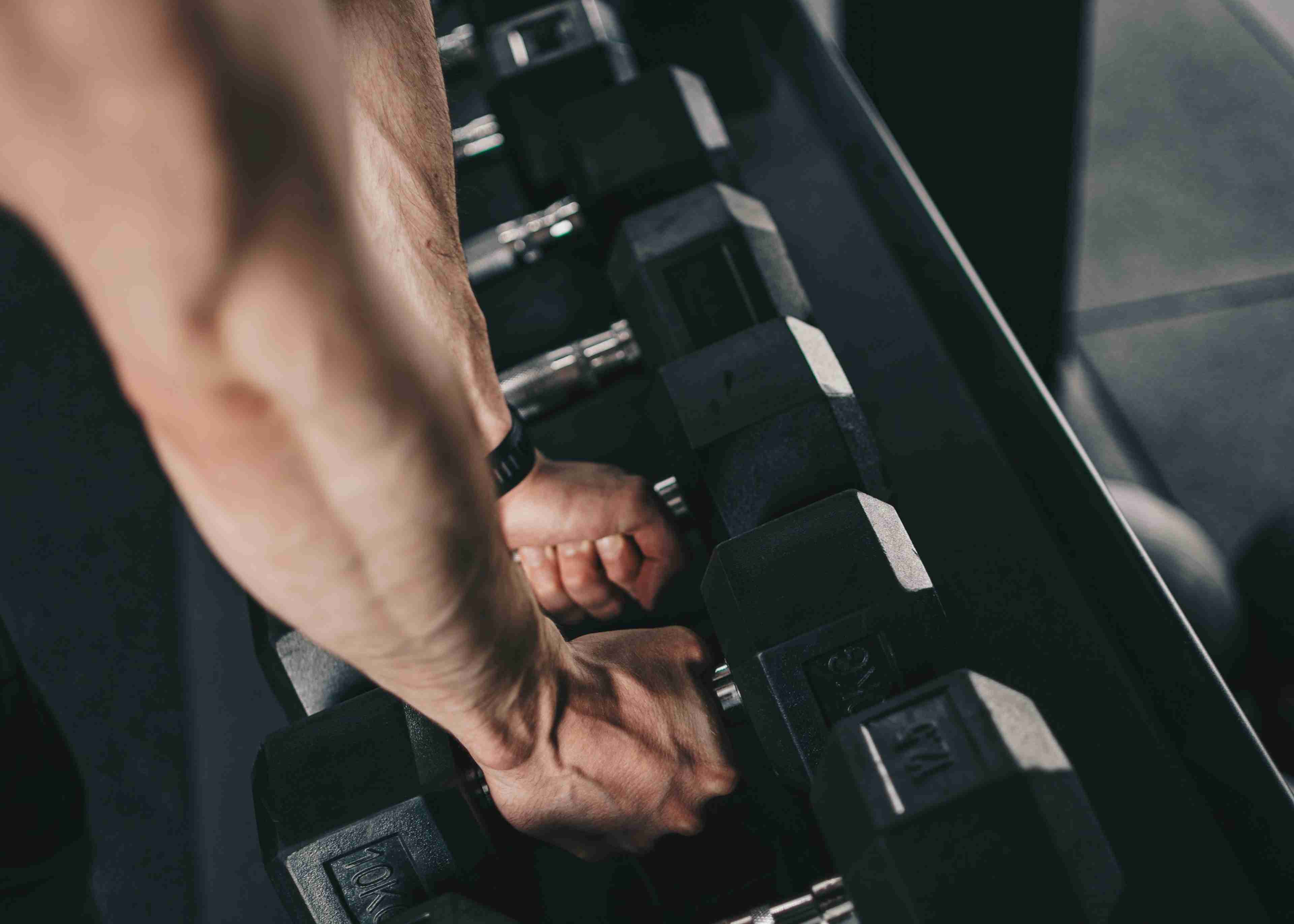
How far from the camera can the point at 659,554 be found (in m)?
0.74

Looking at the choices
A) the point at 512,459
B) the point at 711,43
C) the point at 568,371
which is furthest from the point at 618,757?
the point at 711,43

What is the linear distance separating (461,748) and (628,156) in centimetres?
57

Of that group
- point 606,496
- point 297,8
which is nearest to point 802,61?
point 606,496

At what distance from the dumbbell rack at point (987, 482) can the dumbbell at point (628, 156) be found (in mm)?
51

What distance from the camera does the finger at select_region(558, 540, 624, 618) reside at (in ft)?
2.46

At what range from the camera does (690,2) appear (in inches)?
41.9

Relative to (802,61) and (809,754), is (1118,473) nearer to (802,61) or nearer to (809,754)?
(802,61)

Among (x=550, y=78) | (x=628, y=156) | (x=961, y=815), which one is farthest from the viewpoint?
(x=550, y=78)

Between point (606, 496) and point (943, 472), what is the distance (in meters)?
0.27

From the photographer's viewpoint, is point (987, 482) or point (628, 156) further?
point (628, 156)

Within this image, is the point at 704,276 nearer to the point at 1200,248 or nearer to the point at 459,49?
the point at 459,49

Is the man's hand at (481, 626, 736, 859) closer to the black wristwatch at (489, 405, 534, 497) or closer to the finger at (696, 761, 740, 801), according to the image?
the finger at (696, 761, 740, 801)

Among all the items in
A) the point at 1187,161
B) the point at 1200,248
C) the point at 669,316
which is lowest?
the point at 1200,248

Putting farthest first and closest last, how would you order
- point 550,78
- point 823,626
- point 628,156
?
point 550,78
point 628,156
point 823,626
